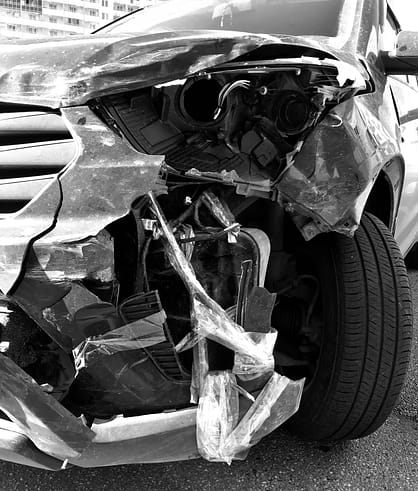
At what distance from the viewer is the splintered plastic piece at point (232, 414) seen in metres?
1.46

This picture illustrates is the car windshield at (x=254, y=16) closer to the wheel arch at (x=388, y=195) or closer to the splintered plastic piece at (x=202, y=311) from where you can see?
the wheel arch at (x=388, y=195)

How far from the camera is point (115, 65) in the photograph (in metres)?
1.34

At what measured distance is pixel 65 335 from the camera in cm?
135

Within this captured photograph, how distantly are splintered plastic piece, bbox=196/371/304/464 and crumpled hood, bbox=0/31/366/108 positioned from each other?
0.81 m

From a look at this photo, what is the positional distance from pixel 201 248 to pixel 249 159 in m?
0.30

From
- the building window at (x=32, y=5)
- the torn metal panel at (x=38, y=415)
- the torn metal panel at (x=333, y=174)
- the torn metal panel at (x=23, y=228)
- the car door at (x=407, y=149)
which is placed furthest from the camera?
the building window at (x=32, y=5)

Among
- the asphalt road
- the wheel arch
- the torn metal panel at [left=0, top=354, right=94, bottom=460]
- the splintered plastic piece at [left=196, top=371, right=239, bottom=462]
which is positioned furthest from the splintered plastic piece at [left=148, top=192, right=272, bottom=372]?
the wheel arch

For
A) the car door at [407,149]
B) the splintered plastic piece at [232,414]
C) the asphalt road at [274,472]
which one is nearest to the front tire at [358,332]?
the asphalt road at [274,472]

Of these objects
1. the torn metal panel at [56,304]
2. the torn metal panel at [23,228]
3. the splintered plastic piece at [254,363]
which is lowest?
the splintered plastic piece at [254,363]

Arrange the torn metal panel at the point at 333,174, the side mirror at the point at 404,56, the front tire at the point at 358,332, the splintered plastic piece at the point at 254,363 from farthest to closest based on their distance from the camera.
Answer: the side mirror at the point at 404,56, the front tire at the point at 358,332, the torn metal panel at the point at 333,174, the splintered plastic piece at the point at 254,363

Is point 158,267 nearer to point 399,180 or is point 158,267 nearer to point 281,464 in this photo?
point 281,464

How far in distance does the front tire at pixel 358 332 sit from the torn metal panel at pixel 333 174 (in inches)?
7.1

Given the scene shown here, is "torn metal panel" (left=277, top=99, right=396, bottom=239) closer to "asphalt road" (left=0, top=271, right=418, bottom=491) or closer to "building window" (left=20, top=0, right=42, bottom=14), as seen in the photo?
"asphalt road" (left=0, top=271, right=418, bottom=491)

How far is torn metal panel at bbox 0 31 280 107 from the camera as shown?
134 centimetres
